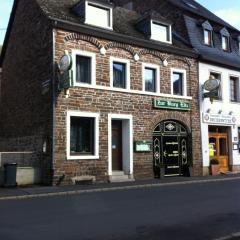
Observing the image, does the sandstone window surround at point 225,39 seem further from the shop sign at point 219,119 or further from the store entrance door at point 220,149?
the store entrance door at point 220,149

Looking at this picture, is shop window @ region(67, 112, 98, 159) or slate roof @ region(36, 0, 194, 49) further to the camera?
slate roof @ region(36, 0, 194, 49)

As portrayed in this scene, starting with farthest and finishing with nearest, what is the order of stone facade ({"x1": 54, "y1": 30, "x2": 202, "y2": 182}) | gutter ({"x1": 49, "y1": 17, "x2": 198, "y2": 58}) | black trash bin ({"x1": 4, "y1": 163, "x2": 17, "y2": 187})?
gutter ({"x1": 49, "y1": 17, "x2": 198, "y2": 58})
stone facade ({"x1": 54, "y1": 30, "x2": 202, "y2": 182})
black trash bin ({"x1": 4, "y1": 163, "x2": 17, "y2": 187})

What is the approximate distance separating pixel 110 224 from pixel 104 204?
347 centimetres

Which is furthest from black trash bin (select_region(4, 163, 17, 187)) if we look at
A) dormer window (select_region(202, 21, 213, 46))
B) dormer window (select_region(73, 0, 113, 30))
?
dormer window (select_region(202, 21, 213, 46))

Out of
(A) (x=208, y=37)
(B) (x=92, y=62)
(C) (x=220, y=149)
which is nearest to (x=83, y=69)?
(B) (x=92, y=62)

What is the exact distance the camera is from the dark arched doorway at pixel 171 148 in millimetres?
24203

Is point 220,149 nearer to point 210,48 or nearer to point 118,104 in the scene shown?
point 210,48

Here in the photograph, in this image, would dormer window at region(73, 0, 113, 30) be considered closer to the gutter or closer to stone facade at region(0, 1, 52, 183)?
the gutter

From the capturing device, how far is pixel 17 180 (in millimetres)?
19766

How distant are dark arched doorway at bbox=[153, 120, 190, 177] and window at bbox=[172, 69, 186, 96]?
1.76m

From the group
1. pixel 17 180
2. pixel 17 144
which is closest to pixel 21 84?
pixel 17 144

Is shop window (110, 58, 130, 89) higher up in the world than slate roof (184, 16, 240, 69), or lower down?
lower down

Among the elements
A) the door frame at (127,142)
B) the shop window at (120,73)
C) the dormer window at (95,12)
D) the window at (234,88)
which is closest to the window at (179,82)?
the shop window at (120,73)

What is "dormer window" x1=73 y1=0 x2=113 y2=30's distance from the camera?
22.2m
